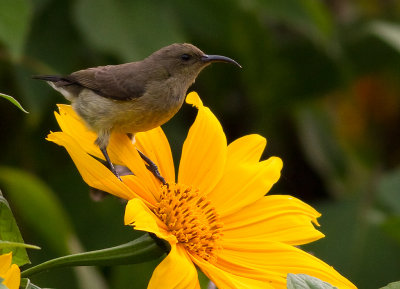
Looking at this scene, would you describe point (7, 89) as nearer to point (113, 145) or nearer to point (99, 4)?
point (99, 4)

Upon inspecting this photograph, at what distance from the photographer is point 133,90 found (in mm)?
2215

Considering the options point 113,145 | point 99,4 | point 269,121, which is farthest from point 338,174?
point 113,145

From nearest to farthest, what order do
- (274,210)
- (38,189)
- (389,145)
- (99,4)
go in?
(274,210)
(38,189)
(99,4)
(389,145)

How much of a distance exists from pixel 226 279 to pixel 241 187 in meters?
0.35

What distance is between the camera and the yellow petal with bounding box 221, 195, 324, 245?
6.04ft

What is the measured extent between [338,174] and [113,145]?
2096 mm

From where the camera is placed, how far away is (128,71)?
89.6 inches

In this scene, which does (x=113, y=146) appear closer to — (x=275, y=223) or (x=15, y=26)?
(x=275, y=223)

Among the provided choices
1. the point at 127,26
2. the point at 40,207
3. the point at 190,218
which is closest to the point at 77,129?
the point at 190,218

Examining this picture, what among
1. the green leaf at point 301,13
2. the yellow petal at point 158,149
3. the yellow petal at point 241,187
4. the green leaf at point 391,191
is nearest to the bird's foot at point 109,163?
the yellow petal at point 158,149

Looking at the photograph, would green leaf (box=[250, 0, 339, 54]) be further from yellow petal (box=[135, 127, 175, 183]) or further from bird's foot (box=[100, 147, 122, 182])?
bird's foot (box=[100, 147, 122, 182])

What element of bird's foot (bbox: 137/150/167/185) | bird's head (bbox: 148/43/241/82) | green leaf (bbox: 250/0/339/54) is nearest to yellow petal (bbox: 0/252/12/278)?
bird's foot (bbox: 137/150/167/185)

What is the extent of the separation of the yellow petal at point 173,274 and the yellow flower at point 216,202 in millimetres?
42

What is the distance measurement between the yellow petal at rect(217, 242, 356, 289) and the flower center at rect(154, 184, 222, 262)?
62 mm
